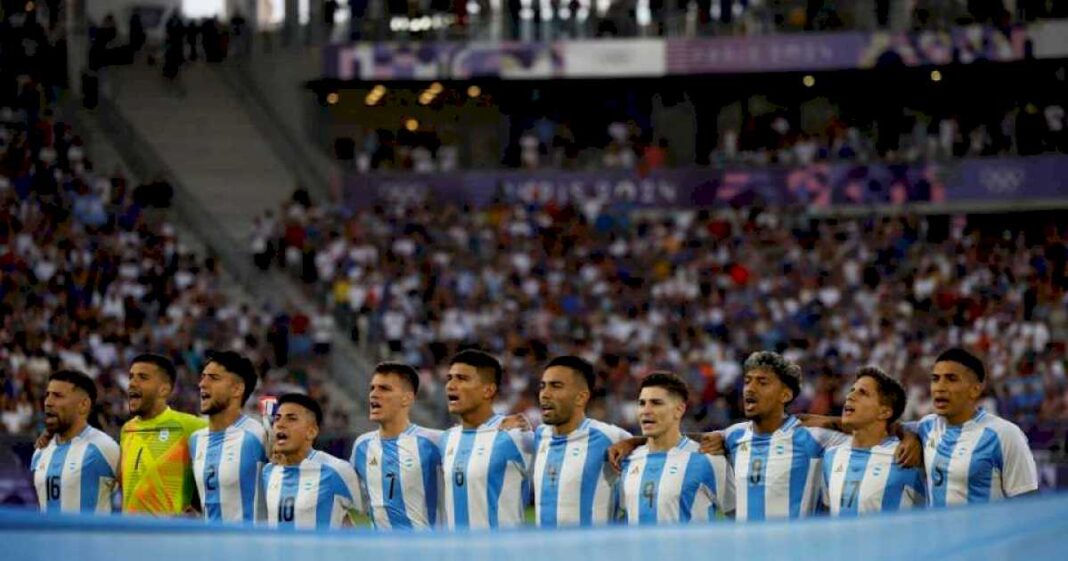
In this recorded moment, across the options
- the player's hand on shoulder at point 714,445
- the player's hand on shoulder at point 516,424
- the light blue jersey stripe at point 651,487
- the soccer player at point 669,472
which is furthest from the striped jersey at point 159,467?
the player's hand on shoulder at point 714,445

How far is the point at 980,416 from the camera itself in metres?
11.3

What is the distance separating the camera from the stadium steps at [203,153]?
3494 centimetres

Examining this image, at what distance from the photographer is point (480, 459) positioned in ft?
40.5

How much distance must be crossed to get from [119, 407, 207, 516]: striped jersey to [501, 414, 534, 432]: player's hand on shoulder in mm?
2100

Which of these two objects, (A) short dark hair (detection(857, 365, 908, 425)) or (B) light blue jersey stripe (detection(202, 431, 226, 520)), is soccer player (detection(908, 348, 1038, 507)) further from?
(B) light blue jersey stripe (detection(202, 431, 226, 520))

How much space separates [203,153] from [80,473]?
2462 centimetres

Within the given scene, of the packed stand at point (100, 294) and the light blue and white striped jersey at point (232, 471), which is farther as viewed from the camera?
the packed stand at point (100, 294)

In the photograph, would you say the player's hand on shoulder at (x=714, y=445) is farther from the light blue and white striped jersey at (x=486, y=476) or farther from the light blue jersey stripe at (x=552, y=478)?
the light blue and white striped jersey at (x=486, y=476)

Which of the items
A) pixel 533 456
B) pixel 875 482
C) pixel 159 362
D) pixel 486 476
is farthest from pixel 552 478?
pixel 159 362

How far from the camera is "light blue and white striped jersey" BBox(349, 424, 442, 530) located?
12.4 meters

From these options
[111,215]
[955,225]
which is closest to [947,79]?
[955,225]

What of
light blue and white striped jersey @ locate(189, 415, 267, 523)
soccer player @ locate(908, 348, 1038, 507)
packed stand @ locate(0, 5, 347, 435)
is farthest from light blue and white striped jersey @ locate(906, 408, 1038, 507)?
packed stand @ locate(0, 5, 347, 435)

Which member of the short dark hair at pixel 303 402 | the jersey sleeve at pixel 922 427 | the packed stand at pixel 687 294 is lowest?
the packed stand at pixel 687 294

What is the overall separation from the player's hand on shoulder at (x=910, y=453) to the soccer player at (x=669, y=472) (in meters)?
1.00
